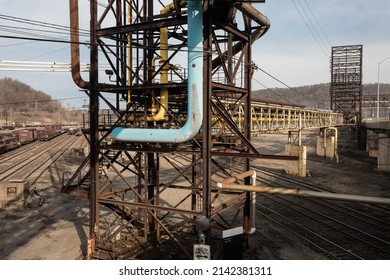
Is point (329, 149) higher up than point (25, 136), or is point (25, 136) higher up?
point (25, 136)

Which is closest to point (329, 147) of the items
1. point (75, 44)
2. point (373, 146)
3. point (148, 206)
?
point (373, 146)

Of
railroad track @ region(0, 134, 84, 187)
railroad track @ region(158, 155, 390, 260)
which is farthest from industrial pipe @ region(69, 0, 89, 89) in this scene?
railroad track @ region(0, 134, 84, 187)

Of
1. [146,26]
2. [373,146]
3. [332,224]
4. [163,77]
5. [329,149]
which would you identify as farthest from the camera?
[373,146]

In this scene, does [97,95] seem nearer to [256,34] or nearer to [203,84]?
[203,84]

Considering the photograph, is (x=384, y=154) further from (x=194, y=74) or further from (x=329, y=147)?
(x=194, y=74)

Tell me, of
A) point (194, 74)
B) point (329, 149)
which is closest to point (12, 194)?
point (194, 74)

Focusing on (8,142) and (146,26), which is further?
(8,142)

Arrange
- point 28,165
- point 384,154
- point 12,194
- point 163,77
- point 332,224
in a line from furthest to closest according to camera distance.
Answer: point 384,154 → point 28,165 → point 12,194 → point 332,224 → point 163,77

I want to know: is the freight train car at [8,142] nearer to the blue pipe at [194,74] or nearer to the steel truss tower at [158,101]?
the steel truss tower at [158,101]

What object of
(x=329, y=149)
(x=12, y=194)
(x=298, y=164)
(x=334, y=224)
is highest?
(x=329, y=149)

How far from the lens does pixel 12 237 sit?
547 inches

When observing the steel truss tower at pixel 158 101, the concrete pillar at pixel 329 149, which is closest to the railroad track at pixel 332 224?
the steel truss tower at pixel 158 101

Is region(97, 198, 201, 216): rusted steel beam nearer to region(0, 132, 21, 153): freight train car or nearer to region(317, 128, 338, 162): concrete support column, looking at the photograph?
region(0, 132, 21, 153): freight train car

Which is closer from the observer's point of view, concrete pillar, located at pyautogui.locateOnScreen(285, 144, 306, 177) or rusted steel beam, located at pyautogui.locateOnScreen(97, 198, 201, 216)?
rusted steel beam, located at pyautogui.locateOnScreen(97, 198, 201, 216)
